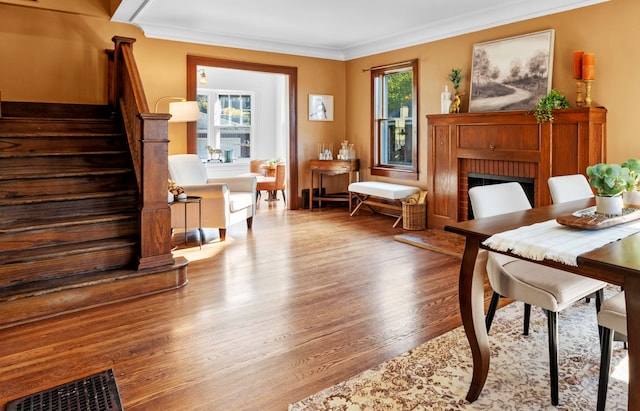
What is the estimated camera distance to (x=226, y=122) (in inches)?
369

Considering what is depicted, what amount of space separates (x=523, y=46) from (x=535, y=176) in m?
1.41

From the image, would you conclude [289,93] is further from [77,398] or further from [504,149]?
[77,398]

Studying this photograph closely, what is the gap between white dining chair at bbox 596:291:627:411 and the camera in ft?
5.59

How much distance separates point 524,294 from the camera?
2.09 metres

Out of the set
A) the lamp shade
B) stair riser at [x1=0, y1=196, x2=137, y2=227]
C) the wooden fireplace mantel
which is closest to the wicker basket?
the wooden fireplace mantel

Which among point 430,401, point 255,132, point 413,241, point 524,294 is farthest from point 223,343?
point 255,132

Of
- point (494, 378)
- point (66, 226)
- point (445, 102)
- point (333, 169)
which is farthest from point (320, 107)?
point (494, 378)

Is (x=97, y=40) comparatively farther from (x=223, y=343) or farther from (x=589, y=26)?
(x=589, y=26)

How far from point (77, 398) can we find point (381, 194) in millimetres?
4743

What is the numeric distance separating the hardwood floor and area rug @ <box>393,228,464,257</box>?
0.22 meters

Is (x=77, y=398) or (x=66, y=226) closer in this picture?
(x=77, y=398)

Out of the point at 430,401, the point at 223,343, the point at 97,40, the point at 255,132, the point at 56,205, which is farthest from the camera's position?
the point at 255,132

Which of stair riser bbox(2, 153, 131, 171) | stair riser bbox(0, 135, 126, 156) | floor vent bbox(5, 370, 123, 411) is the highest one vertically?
stair riser bbox(0, 135, 126, 156)

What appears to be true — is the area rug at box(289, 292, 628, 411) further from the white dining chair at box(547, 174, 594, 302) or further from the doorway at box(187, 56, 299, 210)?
the doorway at box(187, 56, 299, 210)
